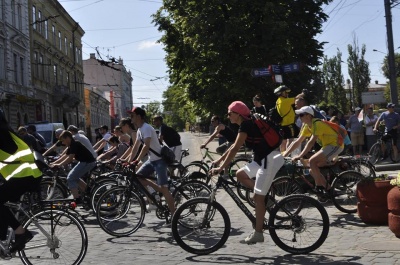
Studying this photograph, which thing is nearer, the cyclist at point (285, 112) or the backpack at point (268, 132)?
the backpack at point (268, 132)

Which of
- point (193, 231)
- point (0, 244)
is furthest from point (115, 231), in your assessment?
point (0, 244)

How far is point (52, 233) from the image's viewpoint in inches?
234

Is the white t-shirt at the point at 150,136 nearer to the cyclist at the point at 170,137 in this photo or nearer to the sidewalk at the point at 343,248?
the sidewalk at the point at 343,248

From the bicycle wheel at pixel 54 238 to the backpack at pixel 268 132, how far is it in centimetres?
235

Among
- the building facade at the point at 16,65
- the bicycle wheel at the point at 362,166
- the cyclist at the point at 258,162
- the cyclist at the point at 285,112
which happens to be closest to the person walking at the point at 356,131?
the cyclist at the point at 285,112

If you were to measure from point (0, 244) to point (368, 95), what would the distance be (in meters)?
23.3

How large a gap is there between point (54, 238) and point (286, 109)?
7.73m

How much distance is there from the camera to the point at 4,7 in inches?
1462

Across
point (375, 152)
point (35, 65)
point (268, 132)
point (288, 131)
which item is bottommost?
point (375, 152)

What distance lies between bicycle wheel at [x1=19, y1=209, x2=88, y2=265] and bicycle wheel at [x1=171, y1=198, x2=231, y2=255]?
126cm

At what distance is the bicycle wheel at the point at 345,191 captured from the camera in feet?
29.2

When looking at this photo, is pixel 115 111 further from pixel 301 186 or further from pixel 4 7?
pixel 301 186

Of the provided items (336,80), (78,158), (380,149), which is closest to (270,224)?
(78,158)

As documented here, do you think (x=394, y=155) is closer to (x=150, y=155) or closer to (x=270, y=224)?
(x=150, y=155)
